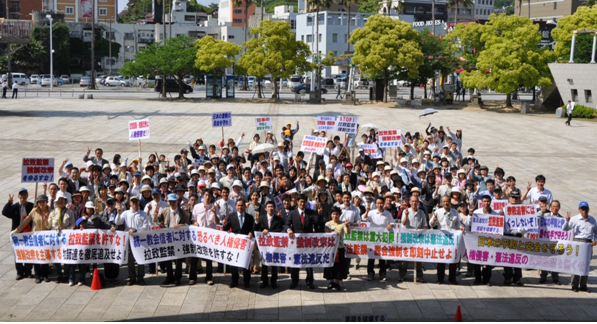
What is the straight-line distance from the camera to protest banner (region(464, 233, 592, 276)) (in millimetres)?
10789

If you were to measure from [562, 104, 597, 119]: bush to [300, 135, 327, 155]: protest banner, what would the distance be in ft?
104

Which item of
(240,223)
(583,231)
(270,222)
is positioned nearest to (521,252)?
(583,231)

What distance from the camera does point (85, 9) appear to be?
9944cm

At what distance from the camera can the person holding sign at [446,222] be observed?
36.3 ft

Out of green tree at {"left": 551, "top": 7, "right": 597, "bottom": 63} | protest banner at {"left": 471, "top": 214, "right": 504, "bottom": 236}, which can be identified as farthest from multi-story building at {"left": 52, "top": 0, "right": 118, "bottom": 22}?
protest banner at {"left": 471, "top": 214, "right": 504, "bottom": 236}

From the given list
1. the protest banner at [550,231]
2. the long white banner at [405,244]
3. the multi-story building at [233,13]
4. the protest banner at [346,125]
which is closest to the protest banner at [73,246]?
the long white banner at [405,244]

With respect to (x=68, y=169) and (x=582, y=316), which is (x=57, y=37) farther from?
(x=582, y=316)

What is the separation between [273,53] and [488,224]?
41996mm

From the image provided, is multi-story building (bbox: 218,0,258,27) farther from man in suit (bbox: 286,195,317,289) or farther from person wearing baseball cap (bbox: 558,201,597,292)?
person wearing baseball cap (bbox: 558,201,597,292)

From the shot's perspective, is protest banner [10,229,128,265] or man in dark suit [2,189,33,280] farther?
man in dark suit [2,189,33,280]

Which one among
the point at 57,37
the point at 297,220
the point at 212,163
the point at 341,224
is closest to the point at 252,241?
the point at 297,220

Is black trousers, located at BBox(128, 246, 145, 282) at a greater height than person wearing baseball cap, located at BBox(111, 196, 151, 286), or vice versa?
person wearing baseball cap, located at BBox(111, 196, 151, 286)

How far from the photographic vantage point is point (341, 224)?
10.9 meters

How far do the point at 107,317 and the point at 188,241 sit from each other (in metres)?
1.96
